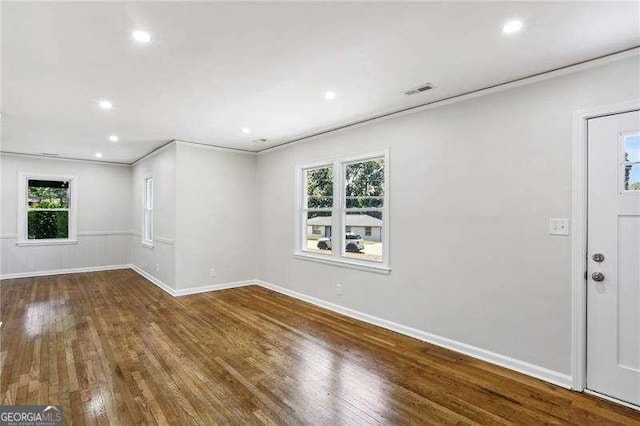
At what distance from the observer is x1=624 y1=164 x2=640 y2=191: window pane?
234 centimetres

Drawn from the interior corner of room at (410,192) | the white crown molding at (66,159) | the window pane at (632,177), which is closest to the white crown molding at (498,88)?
the interior corner of room at (410,192)

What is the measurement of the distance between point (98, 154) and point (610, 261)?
8.13 m

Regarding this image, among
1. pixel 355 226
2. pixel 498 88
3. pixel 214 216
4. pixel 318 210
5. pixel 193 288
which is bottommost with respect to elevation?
pixel 193 288

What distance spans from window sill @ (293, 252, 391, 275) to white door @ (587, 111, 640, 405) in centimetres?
191

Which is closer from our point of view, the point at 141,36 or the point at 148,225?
the point at 141,36

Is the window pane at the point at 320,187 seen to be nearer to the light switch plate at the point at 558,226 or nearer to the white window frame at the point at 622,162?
the light switch plate at the point at 558,226

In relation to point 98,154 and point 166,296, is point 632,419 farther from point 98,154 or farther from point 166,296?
point 98,154

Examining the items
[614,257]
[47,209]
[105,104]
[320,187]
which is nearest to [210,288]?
[320,187]

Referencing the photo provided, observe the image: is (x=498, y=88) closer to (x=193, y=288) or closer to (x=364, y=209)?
(x=364, y=209)

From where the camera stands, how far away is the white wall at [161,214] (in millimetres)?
5426

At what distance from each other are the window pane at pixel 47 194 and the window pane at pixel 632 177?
9252mm

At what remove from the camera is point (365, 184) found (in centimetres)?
429

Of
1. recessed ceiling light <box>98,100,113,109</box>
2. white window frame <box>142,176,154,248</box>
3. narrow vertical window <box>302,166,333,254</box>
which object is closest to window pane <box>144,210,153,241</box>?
white window frame <box>142,176,154,248</box>

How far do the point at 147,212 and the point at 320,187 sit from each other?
13.6 feet
